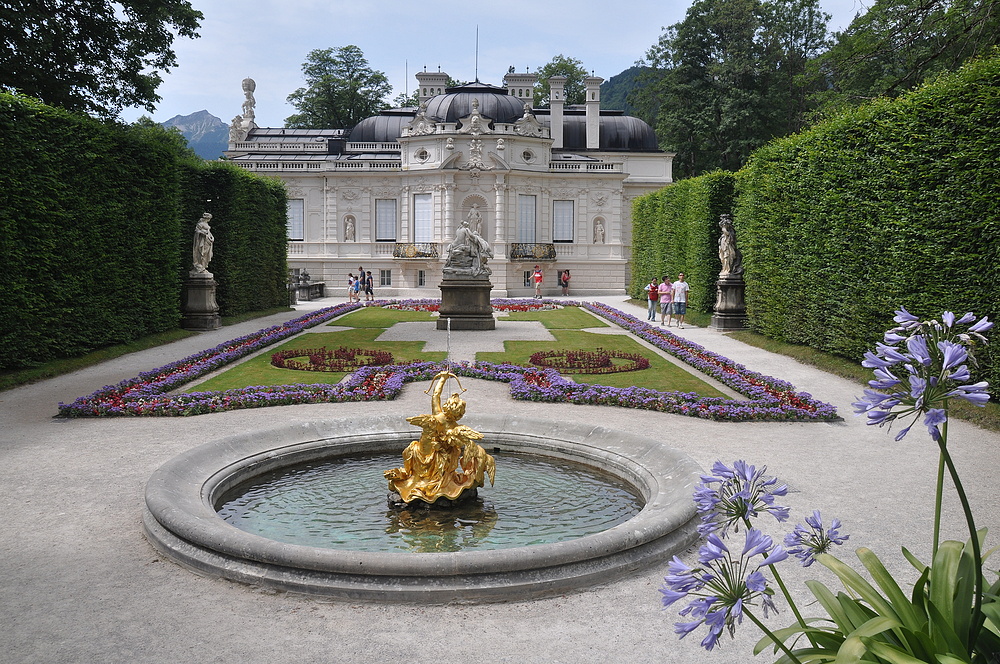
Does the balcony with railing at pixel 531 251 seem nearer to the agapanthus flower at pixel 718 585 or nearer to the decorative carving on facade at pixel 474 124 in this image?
the decorative carving on facade at pixel 474 124

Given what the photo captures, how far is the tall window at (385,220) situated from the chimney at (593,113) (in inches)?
550

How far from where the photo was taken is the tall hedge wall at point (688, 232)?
25844mm

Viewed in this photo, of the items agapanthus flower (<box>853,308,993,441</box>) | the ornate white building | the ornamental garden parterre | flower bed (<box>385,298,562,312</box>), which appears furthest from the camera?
the ornate white building

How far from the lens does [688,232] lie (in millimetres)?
28609

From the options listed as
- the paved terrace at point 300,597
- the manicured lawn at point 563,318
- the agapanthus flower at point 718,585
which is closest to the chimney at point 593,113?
the manicured lawn at point 563,318

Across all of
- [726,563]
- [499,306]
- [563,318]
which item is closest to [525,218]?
[499,306]

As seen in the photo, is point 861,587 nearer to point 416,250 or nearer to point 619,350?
point 619,350

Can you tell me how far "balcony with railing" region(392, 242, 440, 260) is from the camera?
43.0m

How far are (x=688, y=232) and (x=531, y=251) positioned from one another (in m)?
16.4

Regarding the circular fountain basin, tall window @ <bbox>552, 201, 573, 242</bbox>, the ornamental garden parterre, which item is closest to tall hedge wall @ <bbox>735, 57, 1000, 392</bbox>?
the ornamental garden parterre

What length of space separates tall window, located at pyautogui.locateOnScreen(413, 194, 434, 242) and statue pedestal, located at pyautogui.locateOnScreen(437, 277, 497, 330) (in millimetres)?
21487

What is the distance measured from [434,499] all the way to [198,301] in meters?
18.5

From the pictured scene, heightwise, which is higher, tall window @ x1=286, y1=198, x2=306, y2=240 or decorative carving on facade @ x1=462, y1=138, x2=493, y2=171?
decorative carving on facade @ x1=462, y1=138, x2=493, y2=171

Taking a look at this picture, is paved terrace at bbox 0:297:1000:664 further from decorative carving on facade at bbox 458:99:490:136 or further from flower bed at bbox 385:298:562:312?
decorative carving on facade at bbox 458:99:490:136
